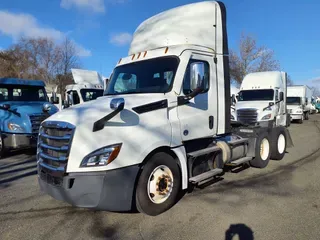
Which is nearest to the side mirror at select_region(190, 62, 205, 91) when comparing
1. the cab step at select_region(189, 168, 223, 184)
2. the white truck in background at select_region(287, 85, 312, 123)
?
the cab step at select_region(189, 168, 223, 184)

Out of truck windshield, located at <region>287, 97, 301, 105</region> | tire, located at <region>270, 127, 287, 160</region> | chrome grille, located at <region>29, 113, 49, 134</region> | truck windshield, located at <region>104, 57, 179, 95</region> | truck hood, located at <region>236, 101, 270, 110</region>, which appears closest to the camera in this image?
truck windshield, located at <region>104, 57, 179, 95</region>

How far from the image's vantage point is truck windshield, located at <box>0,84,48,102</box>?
31.8 feet

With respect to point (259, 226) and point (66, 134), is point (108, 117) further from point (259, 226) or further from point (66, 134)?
point (259, 226)

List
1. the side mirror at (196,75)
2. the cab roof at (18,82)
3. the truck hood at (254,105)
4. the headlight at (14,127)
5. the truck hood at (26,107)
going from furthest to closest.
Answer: the truck hood at (254,105) → the cab roof at (18,82) → the truck hood at (26,107) → the headlight at (14,127) → the side mirror at (196,75)

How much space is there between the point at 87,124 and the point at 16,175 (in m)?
4.23

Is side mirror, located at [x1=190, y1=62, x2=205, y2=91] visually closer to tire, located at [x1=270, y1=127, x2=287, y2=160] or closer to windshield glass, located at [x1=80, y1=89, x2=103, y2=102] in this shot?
tire, located at [x1=270, y1=127, x2=287, y2=160]

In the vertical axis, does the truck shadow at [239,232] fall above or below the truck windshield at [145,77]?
below

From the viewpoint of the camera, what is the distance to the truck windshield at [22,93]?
9688mm

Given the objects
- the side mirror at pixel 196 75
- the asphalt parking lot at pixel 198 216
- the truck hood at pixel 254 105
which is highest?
the side mirror at pixel 196 75

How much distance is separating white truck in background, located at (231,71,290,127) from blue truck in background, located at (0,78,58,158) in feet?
27.9

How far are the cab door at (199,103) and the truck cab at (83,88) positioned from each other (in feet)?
34.6

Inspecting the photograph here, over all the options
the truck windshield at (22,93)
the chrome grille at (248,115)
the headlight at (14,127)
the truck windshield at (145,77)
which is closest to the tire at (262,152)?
the truck windshield at (145,77)

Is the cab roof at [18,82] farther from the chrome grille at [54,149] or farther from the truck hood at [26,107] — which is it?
the chrome grille at [54,149]

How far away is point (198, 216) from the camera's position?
14.2 ft
